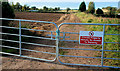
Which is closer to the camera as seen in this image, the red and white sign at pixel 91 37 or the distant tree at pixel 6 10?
the red and white sign at pixel 91 37

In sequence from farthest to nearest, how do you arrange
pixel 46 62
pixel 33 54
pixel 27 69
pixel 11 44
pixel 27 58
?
1. pixel 11 44
2. pixel 33 54
3. pixel 27 58
4. pixel 46 62
5. pixel 27 69

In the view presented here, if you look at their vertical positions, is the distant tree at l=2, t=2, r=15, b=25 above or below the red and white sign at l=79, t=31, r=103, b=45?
above

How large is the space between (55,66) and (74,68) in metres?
0.72

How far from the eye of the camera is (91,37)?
17.3ft

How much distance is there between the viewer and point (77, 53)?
269 inches

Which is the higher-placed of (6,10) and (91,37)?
(6,10)

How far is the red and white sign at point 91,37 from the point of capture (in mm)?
5180

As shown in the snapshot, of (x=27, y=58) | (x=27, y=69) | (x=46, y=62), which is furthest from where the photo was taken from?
(x=27, y=58)

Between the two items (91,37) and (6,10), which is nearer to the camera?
(91,37)

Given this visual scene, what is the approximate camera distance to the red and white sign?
204 inches

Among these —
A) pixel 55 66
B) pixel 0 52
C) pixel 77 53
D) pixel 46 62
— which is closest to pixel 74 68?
pixel 55 66

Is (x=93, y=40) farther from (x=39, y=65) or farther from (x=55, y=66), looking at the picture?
(x=39, y=65)

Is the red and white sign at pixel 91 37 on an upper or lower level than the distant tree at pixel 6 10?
lower

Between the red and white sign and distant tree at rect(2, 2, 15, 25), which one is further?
distant tree at rect(2, 2, 15, 25)
